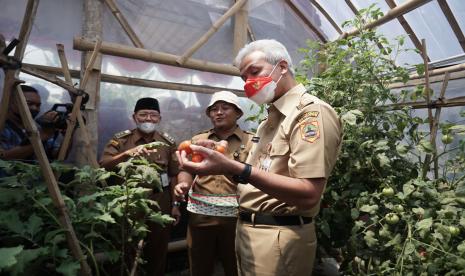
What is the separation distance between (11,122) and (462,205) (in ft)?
10.6

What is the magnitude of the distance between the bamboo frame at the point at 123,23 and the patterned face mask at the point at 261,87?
8.57ft

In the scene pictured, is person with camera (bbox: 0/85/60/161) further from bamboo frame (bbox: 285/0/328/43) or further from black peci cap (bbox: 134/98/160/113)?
bamboo frame (bbox: 285/0/328/43)

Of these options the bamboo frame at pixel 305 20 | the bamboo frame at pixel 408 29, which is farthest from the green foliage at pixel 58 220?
the bamboo frame at pixel 408 29

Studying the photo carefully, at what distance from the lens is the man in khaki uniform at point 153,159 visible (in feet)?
9.80

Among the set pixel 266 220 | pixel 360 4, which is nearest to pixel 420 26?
pixel 360 4

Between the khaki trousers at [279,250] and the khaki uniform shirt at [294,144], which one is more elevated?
the khaki uniform shirt at [294,144]

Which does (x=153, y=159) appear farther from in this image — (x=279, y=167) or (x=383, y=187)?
(x=383, y=187)

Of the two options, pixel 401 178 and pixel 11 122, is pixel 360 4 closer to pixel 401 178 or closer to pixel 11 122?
pixel 401 178

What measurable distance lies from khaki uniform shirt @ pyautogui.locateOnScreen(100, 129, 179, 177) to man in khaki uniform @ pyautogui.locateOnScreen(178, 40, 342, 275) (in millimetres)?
1530

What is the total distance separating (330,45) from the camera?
2820 mm

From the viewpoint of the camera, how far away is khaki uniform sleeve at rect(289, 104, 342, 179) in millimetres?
1341

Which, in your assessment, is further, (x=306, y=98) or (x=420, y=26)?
(x=420, y=26)

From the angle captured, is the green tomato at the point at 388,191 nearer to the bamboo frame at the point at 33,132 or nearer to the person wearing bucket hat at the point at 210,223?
the person wearing bucket hat at the point at 210,223

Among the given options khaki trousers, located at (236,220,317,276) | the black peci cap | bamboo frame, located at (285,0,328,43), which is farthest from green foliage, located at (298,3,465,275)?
bamboo frame, located at (285,0,328,43)
